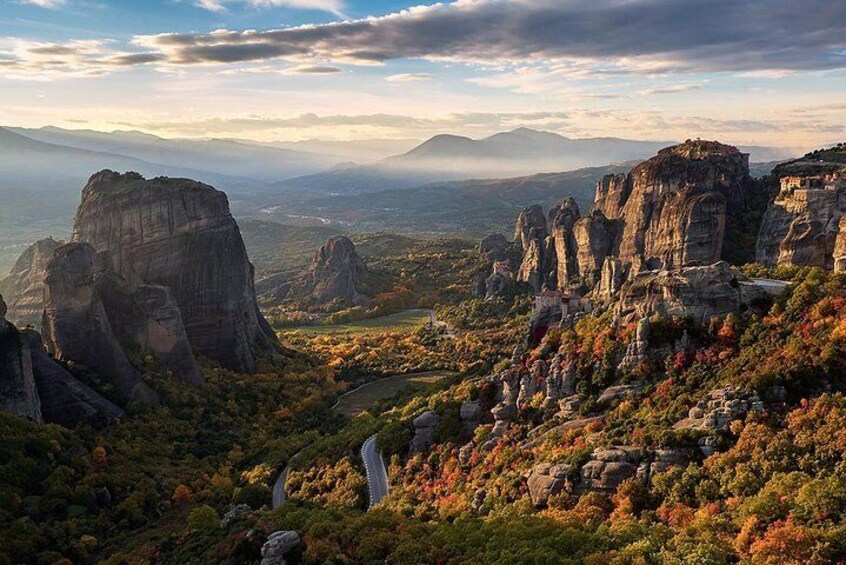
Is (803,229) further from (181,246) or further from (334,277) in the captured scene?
(334,277)

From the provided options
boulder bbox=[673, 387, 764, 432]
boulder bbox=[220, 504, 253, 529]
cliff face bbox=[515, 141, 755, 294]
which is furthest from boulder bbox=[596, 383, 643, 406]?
cliff face bbox=[515, 141, 755, 294]

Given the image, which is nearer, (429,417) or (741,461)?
(741,461)

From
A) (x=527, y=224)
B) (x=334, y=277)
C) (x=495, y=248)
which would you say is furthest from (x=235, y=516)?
(x=495, y=248)

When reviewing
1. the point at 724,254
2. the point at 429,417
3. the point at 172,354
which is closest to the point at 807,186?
the point at 724,254

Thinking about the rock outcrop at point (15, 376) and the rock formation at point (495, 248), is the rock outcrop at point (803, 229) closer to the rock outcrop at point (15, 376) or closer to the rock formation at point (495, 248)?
the rock outcrop at point (15, 376)

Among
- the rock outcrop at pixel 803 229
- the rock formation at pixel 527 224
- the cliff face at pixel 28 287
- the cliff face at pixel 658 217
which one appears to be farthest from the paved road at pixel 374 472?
the rock formation at pixel 527 224

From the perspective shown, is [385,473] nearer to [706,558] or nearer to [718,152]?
[706,558]

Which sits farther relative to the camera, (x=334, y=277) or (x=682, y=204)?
(x=334, y=277)
